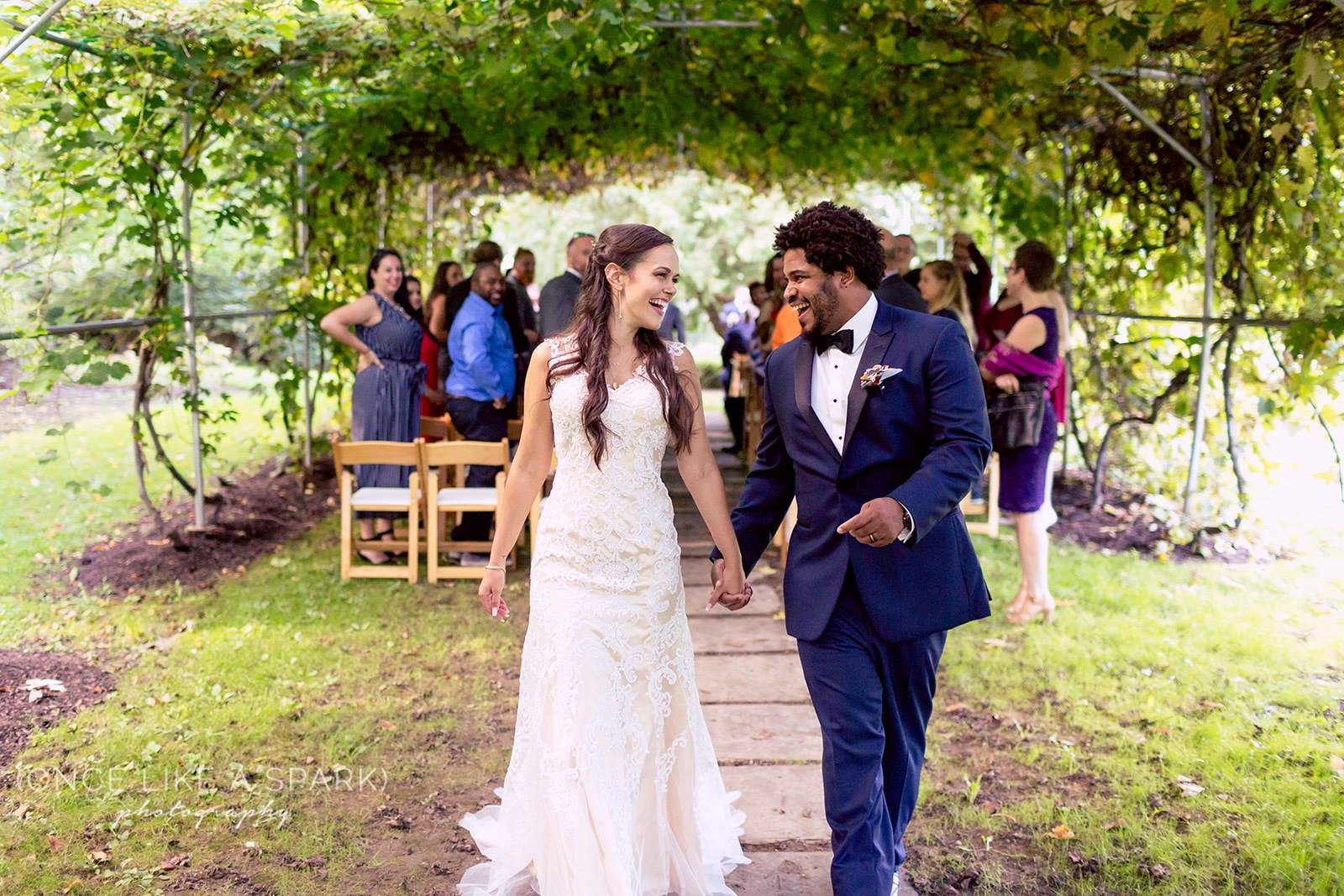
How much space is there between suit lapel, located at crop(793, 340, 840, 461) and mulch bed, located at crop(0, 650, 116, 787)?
3326 millimetres

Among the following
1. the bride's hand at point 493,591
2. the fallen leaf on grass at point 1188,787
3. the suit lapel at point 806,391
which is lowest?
the fallen leaf on grass at point 1188,787

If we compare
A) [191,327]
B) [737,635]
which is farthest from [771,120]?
[737,635]

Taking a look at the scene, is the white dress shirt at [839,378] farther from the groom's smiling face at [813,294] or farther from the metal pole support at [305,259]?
the metal pole support at [305,259]

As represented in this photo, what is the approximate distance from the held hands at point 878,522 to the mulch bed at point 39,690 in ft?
11.3

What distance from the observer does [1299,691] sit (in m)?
5.44

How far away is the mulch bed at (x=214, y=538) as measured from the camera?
7.03 m

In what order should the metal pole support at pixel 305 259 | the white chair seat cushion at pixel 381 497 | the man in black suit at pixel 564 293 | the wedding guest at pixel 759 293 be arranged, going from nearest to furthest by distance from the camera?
the white chair seat cushion at pixel 381 497
the man in black suit at pixel 564 293
the metal pole support at pixel 305 259
the wedding guest at pixel 759 293

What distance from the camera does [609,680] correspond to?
11.0ft

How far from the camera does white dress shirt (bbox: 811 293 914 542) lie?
312 cm

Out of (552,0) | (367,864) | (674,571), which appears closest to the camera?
(674,571)

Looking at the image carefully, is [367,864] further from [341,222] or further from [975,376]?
[341,222]

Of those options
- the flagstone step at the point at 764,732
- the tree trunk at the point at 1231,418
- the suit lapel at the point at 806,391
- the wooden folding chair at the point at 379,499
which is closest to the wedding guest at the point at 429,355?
the wooden folding chair at the point at 379,499

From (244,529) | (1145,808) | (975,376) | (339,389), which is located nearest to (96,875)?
(975,376)

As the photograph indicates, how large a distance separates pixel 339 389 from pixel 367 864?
270 inches
